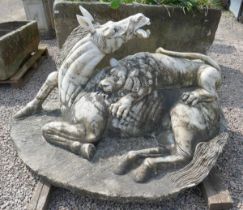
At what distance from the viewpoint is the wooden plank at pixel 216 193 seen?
224cm

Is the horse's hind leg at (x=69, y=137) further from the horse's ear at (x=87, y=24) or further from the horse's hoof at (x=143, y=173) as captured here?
the horse's ear at (x=87, y=24)

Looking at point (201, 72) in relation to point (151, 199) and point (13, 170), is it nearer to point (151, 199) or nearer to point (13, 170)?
point (151, 199)

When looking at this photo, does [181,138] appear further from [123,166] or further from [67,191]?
[67,191]

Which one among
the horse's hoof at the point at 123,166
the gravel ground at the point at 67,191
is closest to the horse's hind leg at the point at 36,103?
the gravel ground at the point at 67,191

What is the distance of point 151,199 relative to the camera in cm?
214

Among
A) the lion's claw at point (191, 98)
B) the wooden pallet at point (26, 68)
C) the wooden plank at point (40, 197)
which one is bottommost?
the wooden plank at point (40, 197)

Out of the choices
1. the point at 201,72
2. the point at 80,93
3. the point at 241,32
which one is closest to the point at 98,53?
the point at 80,93

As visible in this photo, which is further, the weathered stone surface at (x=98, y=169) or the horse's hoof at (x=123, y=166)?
the horse's hoof at (x=123, y=166)

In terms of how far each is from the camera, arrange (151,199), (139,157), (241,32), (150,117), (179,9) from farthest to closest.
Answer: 1. (241,32)
2. (179,9)
3. (150,117)
4. (139,157)
5. (151,199)

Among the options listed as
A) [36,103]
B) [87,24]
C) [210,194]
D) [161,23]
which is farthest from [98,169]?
[161,23]

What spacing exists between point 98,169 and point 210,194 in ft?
2.95

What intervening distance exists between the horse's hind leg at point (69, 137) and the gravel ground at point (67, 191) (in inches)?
Answer: 14.1

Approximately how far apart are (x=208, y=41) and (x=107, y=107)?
2.18 m

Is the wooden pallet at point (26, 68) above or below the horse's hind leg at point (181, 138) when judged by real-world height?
below
